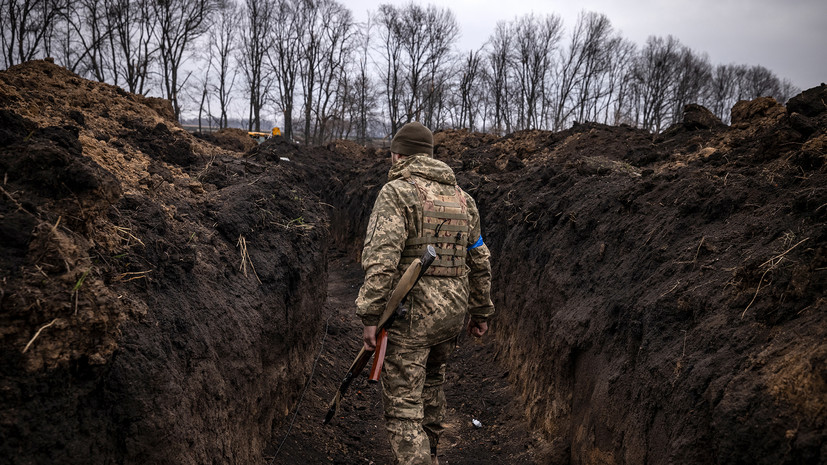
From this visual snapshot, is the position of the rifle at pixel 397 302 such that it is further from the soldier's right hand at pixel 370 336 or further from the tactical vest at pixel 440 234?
the tactical vest at pixel 440 234

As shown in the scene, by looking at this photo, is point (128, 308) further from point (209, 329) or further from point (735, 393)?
point (735, 393)

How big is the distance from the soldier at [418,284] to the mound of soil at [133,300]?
0.96 metres

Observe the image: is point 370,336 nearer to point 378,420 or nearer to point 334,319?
point 378,420

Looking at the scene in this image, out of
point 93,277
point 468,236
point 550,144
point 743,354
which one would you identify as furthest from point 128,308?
point 550,144

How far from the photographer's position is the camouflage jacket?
10.3 ft

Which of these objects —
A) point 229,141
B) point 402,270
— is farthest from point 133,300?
point 229,141

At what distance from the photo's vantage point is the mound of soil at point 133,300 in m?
1.80

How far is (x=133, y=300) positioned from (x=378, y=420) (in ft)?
10.5

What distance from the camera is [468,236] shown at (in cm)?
372

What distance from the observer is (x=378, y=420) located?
4.94m

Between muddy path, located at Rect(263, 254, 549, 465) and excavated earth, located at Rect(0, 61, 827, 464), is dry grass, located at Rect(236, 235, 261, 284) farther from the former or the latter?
muddy path, located at Rect(263, 254, 549, 465)

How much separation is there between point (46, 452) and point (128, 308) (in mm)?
695

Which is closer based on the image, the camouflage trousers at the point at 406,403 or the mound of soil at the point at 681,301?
the mound of soil at the point at 681,301

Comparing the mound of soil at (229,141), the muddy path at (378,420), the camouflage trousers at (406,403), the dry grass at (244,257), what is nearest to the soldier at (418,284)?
the camouflage trousers at (406,403)
